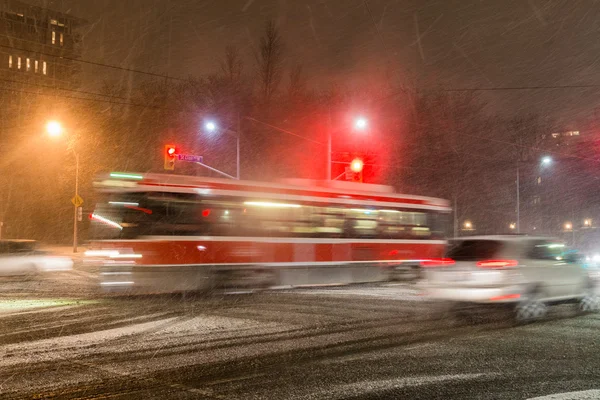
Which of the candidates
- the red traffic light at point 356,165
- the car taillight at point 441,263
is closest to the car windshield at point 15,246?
the red traffic light at point 356,165

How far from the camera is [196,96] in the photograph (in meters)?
56.9

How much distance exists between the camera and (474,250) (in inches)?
480

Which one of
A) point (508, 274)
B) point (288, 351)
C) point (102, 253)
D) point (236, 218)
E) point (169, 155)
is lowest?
point (288, 351)

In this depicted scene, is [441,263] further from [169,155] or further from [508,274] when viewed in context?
[169,155]

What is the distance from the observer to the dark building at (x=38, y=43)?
113938 mm

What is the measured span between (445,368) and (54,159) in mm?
53420

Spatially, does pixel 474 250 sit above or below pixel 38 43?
below

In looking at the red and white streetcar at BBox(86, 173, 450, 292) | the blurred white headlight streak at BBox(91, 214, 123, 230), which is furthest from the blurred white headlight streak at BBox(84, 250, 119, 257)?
the blurred white headlight streak at BBox(91, 214, 123, 230)

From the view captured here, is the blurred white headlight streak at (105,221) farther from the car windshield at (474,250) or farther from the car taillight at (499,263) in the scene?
the car taillight at (499,263)

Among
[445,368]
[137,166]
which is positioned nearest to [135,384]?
[445,368]

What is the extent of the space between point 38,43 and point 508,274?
12588 centimetres

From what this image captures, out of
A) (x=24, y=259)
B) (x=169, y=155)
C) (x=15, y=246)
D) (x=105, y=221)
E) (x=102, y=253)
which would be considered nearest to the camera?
(x=102, y=253)

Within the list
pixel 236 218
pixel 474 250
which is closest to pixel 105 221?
pixel 236 218

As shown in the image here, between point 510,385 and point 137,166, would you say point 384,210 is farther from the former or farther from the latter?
point 137,166
